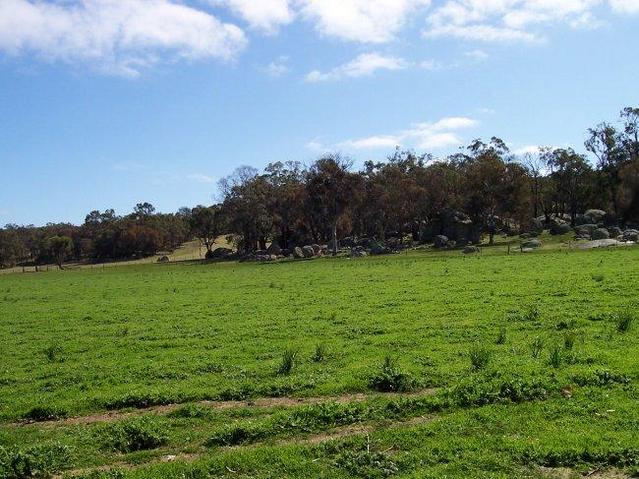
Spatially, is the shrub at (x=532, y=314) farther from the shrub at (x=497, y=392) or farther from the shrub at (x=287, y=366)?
the shrub at (x=287, y=366)

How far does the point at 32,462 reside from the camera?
8.95 m

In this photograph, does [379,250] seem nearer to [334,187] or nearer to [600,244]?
[334,187]

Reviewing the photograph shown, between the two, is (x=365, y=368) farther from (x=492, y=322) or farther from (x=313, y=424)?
(x=492, y=322)

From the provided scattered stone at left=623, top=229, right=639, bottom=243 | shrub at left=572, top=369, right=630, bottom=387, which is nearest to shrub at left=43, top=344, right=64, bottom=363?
shrub at left=572, top=369, right=630, bottom=387

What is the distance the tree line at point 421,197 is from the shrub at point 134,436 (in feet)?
267

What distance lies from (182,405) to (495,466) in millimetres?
6987

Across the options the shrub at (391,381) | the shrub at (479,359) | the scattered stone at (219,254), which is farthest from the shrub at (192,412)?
the scattered stone at (219,254)

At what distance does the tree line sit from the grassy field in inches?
2769

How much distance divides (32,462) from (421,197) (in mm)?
96971

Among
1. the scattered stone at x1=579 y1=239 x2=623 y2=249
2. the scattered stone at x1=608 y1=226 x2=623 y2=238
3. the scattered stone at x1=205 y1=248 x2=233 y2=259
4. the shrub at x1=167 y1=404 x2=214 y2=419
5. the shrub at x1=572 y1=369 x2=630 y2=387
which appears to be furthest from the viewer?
the scattered stone at x1=205 y1=248 x2=233 y2=259

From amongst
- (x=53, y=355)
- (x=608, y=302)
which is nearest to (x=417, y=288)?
(x=608, y=302)

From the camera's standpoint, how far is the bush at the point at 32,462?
882 centimetres

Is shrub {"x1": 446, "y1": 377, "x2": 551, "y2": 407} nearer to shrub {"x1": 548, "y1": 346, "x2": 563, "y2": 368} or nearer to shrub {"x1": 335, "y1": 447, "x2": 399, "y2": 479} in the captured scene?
shrub {"x1": 548, "y1": 346, "x2": 563, "y2": 368}

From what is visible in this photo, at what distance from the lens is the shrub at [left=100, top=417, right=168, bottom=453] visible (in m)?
9.95
